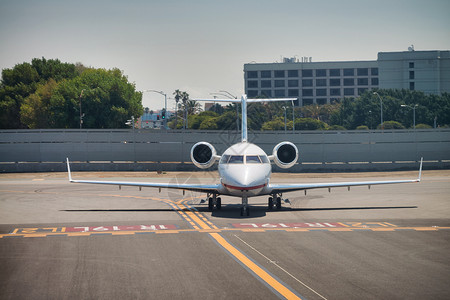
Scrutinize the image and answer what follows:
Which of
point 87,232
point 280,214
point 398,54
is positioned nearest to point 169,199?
point 280,214

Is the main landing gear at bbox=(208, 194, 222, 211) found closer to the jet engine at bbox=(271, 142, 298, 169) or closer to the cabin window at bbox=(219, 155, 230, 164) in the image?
the cabin window at bbox=(219, 155, 230, 164)

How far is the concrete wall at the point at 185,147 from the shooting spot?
210 ft

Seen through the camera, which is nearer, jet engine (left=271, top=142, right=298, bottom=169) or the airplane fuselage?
the airplane fuselage

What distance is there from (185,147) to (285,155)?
35401mm

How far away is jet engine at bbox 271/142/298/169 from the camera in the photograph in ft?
101

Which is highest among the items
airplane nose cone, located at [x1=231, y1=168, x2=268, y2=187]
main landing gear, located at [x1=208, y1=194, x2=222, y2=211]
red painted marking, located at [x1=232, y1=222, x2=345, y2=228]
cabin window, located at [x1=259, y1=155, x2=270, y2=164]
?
cabin window, located at [x1=259, y1=155, x2=270, y2=164]

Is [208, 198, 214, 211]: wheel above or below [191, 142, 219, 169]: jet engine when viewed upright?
below

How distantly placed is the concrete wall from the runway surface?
2808 centimetres

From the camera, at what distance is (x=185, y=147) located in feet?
215

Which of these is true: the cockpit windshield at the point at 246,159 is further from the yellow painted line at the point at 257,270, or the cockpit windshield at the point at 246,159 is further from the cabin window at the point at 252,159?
the yellow painted line at the point at 257,270

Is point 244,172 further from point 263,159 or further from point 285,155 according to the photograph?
point 285,155

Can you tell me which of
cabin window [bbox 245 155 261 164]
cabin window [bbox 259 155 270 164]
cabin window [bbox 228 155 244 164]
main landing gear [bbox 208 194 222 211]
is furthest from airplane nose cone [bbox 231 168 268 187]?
main landing gear [bbox 208 194 222 211]

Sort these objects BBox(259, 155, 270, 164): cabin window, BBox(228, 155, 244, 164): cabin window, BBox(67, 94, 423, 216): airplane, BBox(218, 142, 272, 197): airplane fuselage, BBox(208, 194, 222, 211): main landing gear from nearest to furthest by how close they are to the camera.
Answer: BBox(218, 142, 272, 197): airplane fuselage → BBox(67, 94, 423, 216): airplane → BBox(228, 155, 244, 164): cabin window → BBox(259, 155, 270, 164): cabin window → BBox(208, 194, 222, 211): main landing gear

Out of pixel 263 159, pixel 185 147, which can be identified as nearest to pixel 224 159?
pixel 263 159
